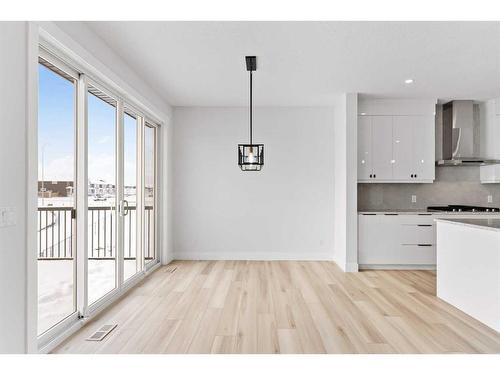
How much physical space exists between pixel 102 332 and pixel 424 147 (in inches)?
208

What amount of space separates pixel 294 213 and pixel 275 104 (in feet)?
6.45

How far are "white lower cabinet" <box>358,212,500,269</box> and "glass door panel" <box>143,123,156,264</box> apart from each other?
3.32 meters

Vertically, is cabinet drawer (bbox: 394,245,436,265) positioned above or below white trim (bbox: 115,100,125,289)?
below

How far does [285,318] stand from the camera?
3.14 metres

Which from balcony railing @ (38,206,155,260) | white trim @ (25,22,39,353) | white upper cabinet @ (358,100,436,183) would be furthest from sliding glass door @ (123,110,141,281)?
white upper cabinet @ (358,100,436,183)

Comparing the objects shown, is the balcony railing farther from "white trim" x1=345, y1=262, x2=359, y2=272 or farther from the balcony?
"white trim" x1=345, y1=262, x2=359, y2=272

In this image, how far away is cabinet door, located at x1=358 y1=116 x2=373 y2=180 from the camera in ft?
17.8

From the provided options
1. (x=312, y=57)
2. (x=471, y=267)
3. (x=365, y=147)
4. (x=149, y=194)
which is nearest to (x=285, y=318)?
(x=471, y=267)

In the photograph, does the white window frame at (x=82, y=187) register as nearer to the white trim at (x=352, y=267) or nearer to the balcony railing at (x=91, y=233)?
the balcony railing at (x=91, y=233)

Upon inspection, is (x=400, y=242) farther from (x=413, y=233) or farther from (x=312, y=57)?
(x=312, y=57)

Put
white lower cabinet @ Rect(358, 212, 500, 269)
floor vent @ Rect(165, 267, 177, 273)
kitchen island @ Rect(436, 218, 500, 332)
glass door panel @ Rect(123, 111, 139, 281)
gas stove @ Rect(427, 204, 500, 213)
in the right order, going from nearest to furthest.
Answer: kitchen island @ Rect(436, 218, 500, 332), glass door panel @ Rect(123, 111, 139, 281), floor vent @ Rect(165, 267, 177, 273), white lower cabinet @ Rect(358, 212, 500, 269), gas stove @ Rect(427, 204, 500, 213)

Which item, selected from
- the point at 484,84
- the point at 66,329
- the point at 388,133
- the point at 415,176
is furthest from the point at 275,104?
the point at 66,329

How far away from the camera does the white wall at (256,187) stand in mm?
5883

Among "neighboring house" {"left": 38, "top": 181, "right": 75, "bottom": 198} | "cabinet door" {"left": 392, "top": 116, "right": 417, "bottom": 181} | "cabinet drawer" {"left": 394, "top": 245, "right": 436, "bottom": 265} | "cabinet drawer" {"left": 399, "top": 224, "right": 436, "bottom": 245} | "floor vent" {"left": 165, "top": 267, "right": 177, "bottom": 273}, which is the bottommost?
"floor vent" {"left": 165, "top": 267, "right": 177, "bottom": 273}
